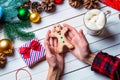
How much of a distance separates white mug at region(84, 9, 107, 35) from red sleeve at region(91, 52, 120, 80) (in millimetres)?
93

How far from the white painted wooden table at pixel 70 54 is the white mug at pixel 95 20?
6 cm

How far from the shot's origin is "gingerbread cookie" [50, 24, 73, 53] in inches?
44.6

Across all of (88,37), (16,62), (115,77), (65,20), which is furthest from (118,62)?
(16,62)

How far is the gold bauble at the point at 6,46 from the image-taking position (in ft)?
3.75

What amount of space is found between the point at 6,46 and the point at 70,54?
25 centimetres

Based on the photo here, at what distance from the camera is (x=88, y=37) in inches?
46.1

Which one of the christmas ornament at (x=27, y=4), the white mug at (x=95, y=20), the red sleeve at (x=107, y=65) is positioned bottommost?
the red sleeve at (x=107, y=65)

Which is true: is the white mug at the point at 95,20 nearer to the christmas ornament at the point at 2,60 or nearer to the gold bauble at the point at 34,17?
the gold bauble at the point at 34,17

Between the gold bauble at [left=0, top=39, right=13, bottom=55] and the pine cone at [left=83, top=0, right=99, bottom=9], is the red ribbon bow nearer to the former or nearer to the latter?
the gold bauble at [left=0, top=39, right=13, bottom=55]

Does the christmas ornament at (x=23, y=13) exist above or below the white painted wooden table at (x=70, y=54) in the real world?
above

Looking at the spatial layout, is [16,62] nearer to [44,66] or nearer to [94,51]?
[44,66]

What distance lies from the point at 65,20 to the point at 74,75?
218 millimetres

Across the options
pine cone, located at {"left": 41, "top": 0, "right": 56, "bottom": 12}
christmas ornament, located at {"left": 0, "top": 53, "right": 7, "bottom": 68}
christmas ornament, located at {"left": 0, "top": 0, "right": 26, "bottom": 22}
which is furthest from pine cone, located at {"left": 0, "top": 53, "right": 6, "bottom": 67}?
pine cone, located at {"left": 41, "top": 0, "right": 56, "bottom": 12}

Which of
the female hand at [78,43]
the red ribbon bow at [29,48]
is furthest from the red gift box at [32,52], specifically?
the female hand at [78,43]
